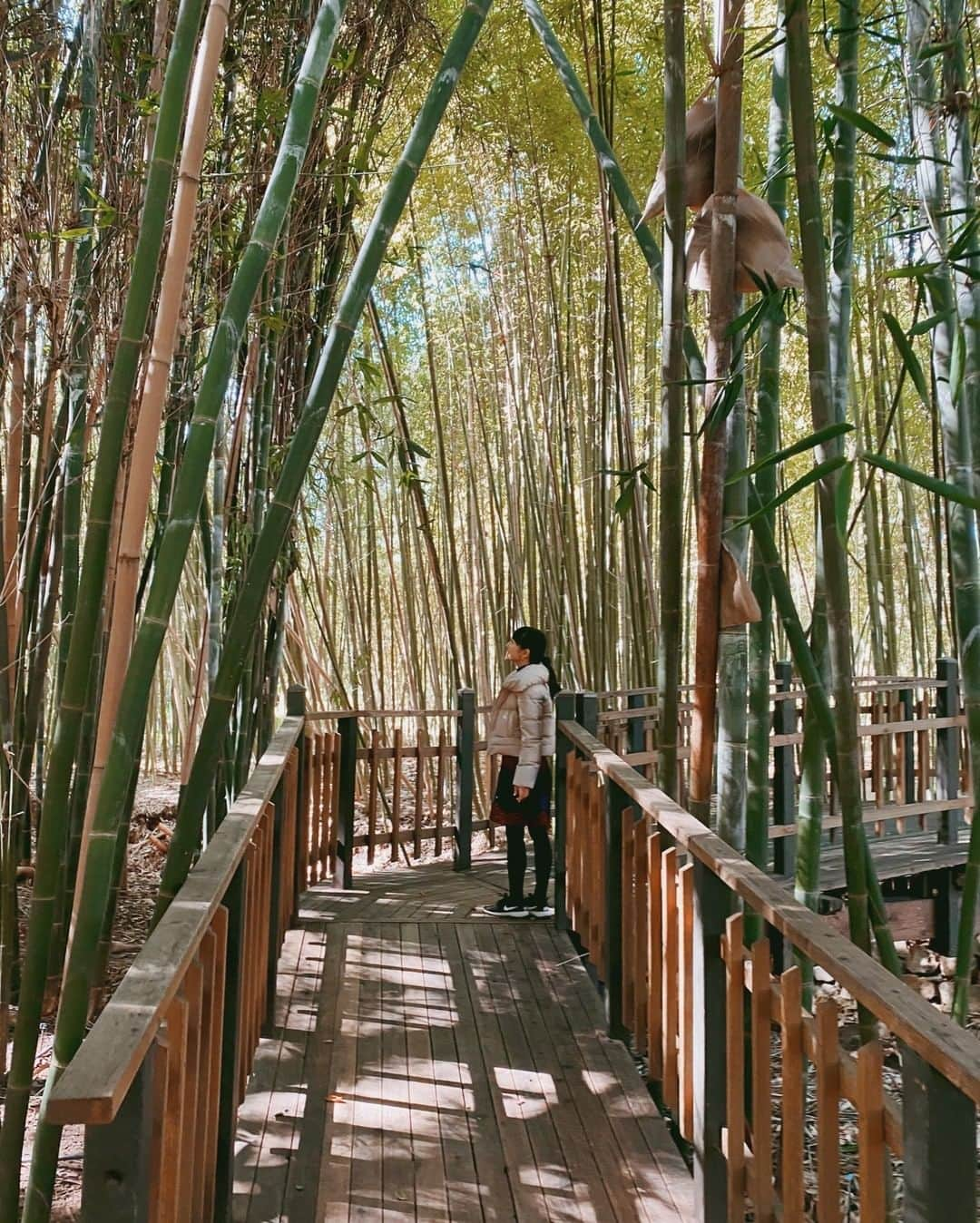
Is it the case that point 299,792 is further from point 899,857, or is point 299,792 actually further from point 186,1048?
point 899,857

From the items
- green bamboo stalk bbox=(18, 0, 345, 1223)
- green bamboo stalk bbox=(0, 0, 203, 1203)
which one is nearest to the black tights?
green bamboo stalk bbox=(0, 0, 203, 1203)

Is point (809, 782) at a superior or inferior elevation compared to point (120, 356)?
inferior

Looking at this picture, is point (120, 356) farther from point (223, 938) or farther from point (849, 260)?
point (849, 260)

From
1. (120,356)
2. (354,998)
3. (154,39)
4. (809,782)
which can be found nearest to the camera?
(120,356)

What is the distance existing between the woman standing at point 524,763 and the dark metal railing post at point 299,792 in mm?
670

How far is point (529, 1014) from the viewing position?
10.1ft

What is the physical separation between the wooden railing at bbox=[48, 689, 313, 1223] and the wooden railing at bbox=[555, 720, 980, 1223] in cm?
79

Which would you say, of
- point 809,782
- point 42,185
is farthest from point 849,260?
point 42,185

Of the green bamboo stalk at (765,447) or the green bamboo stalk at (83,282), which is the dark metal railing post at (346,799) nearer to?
the green bamboo stalk at (765,447)

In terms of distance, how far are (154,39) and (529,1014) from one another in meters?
2.50

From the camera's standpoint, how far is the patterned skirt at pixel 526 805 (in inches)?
160

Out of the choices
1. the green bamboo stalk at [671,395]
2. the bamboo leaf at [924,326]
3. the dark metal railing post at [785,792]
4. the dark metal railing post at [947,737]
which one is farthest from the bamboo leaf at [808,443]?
the dark metal railing post at [947,737]

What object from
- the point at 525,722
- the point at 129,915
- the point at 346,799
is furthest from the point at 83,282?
the point at 129,915

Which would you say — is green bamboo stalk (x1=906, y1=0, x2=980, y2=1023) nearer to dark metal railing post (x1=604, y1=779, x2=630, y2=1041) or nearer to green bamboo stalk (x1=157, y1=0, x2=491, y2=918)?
dark metal railing post (x1=604, y1=779, x2=630, y2=1041)
